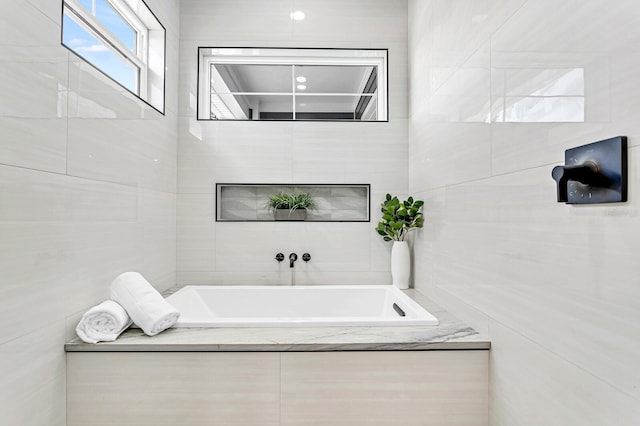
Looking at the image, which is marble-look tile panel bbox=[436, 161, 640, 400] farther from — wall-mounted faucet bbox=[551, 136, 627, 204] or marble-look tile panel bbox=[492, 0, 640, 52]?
marble-look tile panel bbox=[492, 0, 640, 52]

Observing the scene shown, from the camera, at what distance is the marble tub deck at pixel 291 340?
1.47 m

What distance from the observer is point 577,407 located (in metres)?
1.00

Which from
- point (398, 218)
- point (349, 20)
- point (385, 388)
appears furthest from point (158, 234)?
point (349, 20)

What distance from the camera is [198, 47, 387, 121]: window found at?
277 cm

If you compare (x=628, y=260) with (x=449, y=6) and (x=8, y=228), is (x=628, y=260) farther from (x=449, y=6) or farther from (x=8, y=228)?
(x=8, y=228)

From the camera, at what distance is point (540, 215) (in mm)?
1156

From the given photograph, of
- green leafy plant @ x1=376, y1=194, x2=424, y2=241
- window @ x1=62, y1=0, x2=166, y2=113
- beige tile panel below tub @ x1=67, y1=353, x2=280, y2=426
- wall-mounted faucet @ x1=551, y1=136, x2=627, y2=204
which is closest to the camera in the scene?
wall-mounted faucet @ x1=551, y1=136, x2=627, y2=204

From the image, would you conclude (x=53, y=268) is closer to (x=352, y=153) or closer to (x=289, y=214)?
(x=289, y=214)

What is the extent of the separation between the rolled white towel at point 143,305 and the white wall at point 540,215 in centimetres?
133

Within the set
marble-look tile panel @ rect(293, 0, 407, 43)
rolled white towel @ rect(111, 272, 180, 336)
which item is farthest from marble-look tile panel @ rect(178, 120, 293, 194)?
rolled white towel @ rect(111, 272, 180, 336)

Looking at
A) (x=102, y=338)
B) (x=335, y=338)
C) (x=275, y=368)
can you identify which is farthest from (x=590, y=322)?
(x=102, y=338)

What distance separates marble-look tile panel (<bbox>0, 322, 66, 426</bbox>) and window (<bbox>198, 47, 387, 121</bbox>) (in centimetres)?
182

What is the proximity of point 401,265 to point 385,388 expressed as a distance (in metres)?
1.12

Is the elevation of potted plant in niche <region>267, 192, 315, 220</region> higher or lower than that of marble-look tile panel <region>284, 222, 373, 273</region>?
higher
